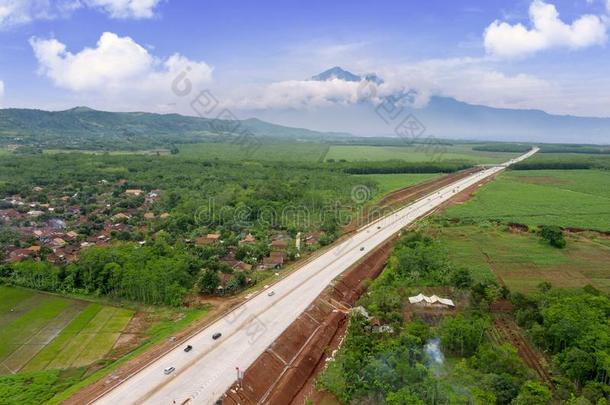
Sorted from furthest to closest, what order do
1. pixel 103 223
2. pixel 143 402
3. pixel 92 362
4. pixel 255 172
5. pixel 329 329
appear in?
1. pixel 255 172
2. pixel 103 223
3. pixel 329 329
4. pixel 92 362
5. pixel 143 402

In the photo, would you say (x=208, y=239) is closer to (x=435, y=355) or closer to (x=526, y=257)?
(x=435, y=355)

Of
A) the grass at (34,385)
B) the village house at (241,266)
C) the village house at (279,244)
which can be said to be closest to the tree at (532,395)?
the grass at (34,385)

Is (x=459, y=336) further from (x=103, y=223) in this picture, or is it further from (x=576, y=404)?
(x=103, y=223)

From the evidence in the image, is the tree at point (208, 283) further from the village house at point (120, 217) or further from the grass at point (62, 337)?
the village house at point (120, 217)

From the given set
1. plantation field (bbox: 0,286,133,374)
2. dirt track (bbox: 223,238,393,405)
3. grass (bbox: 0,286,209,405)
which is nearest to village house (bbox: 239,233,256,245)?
dirt track (bbox: 223,238,393,405)

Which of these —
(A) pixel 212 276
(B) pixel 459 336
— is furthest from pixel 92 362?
(B) pixel 459 336

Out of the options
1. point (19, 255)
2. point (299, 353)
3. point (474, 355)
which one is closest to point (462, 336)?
point (474, 355)
